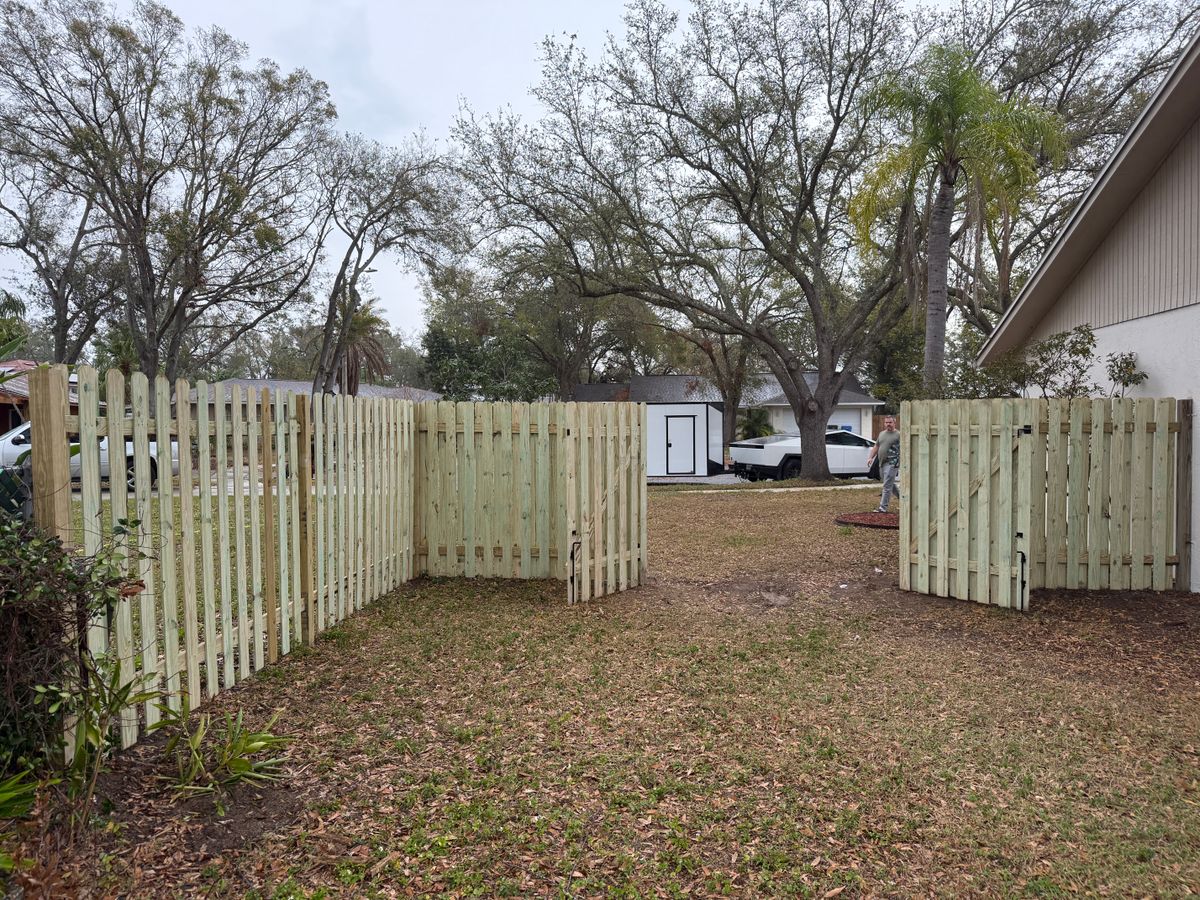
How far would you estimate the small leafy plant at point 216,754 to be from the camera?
3.20m

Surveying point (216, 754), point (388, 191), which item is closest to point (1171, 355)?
point (216, 754)

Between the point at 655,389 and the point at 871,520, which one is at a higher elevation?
the point at 655,389

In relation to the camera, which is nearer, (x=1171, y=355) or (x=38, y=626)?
(x=38, y=626)

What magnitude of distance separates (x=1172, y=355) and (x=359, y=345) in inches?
1582

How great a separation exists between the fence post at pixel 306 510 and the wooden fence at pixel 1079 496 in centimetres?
515

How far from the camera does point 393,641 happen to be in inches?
214

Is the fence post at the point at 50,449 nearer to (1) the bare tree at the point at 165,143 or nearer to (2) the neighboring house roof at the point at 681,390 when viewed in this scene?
(1) the bare tree at the point at 165,143

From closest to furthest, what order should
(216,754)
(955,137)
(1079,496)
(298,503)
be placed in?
(216,754) < (298,503) < (1079,496) < (955,137)

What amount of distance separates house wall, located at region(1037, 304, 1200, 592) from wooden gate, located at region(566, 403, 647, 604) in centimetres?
483

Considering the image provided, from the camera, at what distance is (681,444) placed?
23.6 metres

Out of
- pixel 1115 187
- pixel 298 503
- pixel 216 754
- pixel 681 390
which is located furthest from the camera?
pixel 681 390

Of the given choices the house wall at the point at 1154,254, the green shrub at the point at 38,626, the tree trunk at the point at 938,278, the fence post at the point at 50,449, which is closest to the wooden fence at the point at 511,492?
the fence post at the point at 50,449

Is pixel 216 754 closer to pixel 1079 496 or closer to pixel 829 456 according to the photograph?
pixel 1079 496

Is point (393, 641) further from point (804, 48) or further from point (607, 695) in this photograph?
point (804, 48)
